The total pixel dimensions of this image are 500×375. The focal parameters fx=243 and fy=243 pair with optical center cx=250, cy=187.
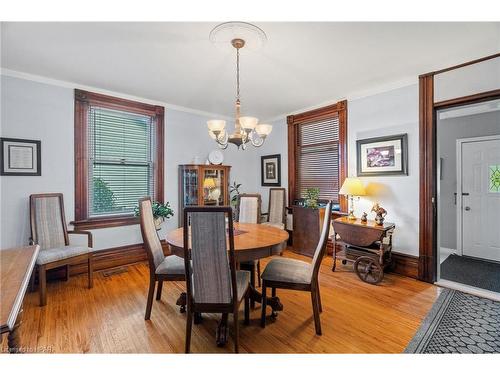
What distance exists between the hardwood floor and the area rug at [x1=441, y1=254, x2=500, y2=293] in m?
0.54

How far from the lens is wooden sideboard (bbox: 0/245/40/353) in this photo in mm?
889

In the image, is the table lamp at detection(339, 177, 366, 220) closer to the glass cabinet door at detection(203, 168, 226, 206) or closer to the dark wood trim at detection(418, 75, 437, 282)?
the dark wood trim at detection(418, 75, 437, 282)

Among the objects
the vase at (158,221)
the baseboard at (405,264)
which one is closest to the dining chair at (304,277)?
the baseboard at (405,264)

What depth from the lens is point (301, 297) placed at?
2.55 meters

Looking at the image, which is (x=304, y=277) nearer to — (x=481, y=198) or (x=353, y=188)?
(x=353, y=188)

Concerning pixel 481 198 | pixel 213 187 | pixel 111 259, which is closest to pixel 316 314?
pixel 213 187

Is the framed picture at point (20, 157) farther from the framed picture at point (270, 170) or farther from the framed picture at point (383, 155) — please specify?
the framed picture at point (383, 155)

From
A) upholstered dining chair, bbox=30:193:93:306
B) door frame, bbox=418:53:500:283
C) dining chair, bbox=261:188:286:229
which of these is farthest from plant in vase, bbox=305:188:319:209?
upholstered dining chair, bbox=30:193:93:306

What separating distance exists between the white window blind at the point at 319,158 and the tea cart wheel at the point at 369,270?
111 centimetres

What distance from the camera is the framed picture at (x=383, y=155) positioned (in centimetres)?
305
